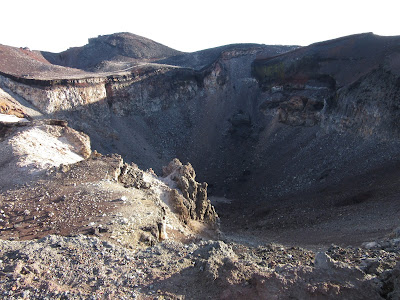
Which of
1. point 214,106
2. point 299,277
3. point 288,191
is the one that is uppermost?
point 299,277

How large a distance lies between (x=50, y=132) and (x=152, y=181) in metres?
7.11

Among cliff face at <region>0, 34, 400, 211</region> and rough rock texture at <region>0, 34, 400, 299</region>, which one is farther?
cliff face at <region>0, 34, 400, 211</region>

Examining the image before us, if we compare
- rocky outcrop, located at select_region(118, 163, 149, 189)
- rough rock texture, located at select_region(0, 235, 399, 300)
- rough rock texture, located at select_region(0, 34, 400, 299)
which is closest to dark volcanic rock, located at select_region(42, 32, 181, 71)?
rough rock texture, located at select_region(0, 34, 400, 299)

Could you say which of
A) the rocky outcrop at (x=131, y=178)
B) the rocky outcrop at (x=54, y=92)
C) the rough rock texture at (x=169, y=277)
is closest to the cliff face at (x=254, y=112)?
the rocky outcrop at (x=54, y=92)

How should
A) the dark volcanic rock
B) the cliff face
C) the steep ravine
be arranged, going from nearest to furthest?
the steep ravine → the cliff face → the dark volcanic rock

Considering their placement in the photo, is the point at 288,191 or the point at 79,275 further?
the point at 288,191

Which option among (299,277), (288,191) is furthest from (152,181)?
(288,191)

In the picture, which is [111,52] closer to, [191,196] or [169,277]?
[191,196]

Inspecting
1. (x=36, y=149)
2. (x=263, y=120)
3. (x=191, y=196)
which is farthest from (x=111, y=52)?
(x=191, y=196)

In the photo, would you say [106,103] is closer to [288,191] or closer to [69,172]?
[288,191]

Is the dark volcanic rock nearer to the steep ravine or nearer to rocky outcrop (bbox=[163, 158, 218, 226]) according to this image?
the steep ravine

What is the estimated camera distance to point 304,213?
23.9m

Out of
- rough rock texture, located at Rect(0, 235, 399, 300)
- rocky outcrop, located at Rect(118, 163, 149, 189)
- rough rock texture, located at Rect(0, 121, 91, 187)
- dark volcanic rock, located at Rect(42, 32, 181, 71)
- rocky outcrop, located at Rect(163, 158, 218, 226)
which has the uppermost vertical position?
dark volcanic rock, located at Rect(42, 32, 181, 71)

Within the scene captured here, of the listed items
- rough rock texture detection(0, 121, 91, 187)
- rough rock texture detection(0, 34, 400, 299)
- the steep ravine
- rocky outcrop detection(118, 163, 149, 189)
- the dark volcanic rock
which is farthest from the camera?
the dark volcanic rock
